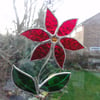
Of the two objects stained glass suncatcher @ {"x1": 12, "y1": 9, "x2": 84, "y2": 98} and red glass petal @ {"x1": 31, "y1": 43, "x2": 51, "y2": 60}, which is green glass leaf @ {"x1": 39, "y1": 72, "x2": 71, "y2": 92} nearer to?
stained glass suncatcher @ {"x1": 12, "y1": 9, "x2": 84, "y2": 98}

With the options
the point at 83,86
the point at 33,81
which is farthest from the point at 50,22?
the point at 83,86

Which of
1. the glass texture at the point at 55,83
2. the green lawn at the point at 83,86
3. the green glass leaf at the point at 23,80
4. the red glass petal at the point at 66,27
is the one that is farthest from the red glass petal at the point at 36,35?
the green lawn at the point at 83,86

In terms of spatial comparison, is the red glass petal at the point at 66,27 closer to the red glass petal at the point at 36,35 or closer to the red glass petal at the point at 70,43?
the red glass petal at the point at 70,43

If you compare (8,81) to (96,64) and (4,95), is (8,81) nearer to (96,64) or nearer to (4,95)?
(4,95)

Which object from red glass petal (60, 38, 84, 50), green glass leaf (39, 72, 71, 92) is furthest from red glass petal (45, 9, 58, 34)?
green glass leaf (39, 72, 71, 92)

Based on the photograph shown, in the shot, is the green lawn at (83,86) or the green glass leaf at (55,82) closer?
the green glass leaf at (55,82)
